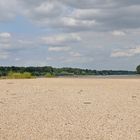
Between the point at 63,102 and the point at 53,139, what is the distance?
8270 millimetres

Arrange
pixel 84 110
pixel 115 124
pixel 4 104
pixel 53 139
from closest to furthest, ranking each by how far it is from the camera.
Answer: pixel 53 139 → pixel 115 124 → pixel 84 110 → pixel 4 104

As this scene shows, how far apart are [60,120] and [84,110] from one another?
2616 mm

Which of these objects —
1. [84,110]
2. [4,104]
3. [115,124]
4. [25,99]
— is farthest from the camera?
[25,99]

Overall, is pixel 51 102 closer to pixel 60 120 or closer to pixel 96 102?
pixel 96 102

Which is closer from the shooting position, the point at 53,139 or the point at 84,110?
the point at 53,139

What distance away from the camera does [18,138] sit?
41.7 feet

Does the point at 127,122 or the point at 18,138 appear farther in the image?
the point at 127,122

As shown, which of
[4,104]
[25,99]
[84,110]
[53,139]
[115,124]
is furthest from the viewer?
[25,99]

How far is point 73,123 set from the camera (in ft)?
48.6

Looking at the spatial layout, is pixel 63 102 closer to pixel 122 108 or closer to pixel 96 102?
pixel 96 102

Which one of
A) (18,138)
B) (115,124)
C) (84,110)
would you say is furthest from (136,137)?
(84,110)

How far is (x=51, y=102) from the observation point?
20.8 meters

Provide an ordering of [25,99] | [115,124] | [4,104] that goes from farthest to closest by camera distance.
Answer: [25,99], [4,104], [115,124]

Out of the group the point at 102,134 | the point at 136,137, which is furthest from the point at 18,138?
the point at 136,137
